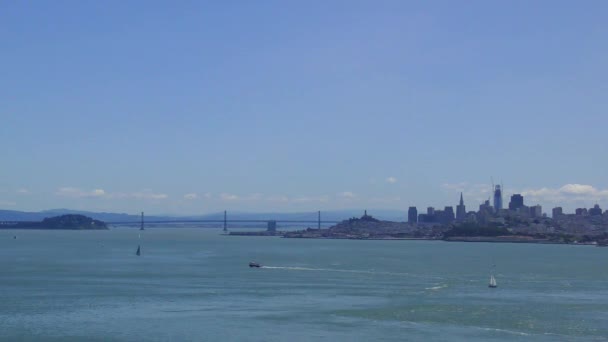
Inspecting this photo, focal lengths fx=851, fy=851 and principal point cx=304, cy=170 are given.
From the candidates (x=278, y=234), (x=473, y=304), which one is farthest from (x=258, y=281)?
(x=278, y=234)

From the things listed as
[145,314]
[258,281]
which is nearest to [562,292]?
[258,281]

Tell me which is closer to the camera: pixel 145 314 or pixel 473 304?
pixel 145 314

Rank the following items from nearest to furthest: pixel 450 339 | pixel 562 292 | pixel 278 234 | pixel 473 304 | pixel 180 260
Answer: pixel 450 339 → pixel 473 304 → pixel 562 292 → pixel 180 260 → pixel 278 234

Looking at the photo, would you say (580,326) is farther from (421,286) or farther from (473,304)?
(421,286)

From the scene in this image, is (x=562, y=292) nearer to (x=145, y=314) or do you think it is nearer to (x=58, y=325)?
(x=145, y=314)

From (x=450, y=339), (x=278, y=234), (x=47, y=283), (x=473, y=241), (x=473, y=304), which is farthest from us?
(x=278, y=234)

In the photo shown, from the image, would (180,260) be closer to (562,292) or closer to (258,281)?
(258,281)

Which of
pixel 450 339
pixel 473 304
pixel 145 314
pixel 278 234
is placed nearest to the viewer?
pixel 450 339

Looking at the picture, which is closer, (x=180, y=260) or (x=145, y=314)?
(x=145, y=314)

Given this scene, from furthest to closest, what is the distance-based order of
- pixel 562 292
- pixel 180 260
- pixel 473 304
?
pixel 180 260 → pixel 562 292 → pixel 473 304
